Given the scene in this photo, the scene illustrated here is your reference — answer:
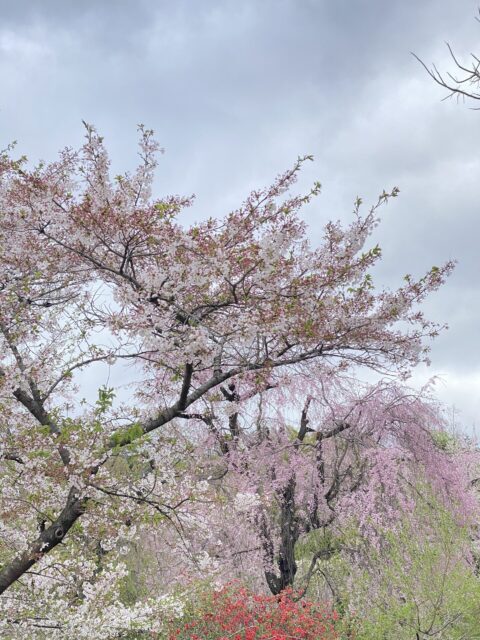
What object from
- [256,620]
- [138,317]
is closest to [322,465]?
[256,620]

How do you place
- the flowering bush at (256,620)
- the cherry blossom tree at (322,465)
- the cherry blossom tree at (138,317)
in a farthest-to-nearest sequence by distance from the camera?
the cherry blossom tree at (322,465), the flowering bush at (256,620), the cherry blossom tree at (138,317)

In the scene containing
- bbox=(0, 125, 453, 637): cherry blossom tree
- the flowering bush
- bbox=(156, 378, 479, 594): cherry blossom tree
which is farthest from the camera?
bbox=(156, 378, 479, 594): cherry blossom tree

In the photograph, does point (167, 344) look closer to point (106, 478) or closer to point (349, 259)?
point (106, 478)

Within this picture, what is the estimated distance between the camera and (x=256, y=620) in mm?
8828

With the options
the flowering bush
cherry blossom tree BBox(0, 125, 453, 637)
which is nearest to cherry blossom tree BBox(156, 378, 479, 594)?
the flowering bush

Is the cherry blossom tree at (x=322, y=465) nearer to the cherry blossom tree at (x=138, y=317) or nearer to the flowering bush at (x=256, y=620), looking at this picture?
the flowering bush at (x=256, y=620)

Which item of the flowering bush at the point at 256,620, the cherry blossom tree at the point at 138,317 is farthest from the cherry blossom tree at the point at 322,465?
the cherry blossom tree at the point at 138,317

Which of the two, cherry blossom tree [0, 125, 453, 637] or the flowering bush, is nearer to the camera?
cherry blossom tree [0, 125, 453, 637]

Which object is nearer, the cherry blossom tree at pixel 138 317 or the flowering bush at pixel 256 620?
the cherry blossom tree at pixel 138 317

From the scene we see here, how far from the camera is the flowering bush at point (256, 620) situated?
329 inches

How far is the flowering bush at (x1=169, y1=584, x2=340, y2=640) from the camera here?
8.36 meters

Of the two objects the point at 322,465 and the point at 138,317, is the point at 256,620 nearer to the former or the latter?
the point at 322,465

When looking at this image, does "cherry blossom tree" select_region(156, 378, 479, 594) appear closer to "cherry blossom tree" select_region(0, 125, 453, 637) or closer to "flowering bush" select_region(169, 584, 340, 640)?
"flowering bush" select_region(169, 584, 340, 640)

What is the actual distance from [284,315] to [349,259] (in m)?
1.31
